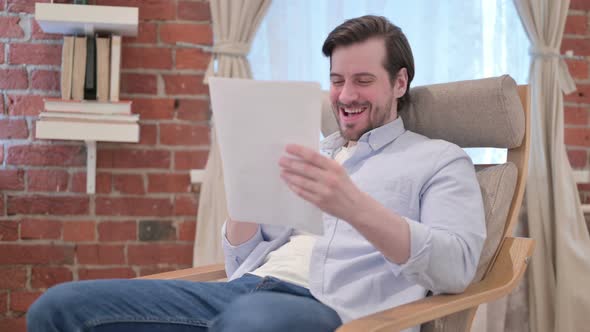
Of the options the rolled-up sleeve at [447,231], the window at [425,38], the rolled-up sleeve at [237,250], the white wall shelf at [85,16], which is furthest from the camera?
the window at [425,38]

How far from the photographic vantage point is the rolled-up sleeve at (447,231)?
1.18 metres

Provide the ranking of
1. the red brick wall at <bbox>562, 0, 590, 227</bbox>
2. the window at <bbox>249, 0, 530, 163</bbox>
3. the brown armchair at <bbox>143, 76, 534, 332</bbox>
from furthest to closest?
the red brick wall at <bbox>562, 0, 590, 227</bbox>, the window at <bbox>249, 0, 530, 163</bbox>, the brown armchair at <bbox>143, 76, 534, 332</bbox>

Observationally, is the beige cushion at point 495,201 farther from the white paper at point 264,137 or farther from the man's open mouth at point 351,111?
the white paper at point 264,137

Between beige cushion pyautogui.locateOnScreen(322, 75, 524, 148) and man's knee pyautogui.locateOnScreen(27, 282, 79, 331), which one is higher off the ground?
beige cushion pyautogui.locateOnScreen(322, 75, 524, 148)

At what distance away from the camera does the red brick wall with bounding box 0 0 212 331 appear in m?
2.28

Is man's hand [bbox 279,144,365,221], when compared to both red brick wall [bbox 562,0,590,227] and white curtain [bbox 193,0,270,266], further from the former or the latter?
red brick wall [bbox 562,0,590,227]

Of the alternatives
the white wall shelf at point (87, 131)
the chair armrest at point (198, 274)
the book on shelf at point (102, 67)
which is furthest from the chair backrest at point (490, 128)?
the book on shelf at point (102, 67)

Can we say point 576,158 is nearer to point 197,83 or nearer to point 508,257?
point 508,257

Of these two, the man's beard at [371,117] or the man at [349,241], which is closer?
the man at [349,241]

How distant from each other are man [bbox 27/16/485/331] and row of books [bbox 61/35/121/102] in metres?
0.85

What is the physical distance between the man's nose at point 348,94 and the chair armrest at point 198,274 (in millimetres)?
549

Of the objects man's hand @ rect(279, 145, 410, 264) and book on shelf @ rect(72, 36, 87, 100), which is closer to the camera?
man's hand @ rect(279, 145, 410, 264)

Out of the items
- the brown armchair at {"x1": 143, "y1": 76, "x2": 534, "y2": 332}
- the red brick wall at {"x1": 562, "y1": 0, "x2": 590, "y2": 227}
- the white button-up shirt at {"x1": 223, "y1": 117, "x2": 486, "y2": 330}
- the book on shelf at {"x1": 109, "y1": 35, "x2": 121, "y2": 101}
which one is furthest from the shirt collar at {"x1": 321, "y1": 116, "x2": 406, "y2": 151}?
the red brick wall at {"x1": 562, "y1": 0, "x2": 590, "y2": 227}

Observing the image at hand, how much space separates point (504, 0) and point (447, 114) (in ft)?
3.66
